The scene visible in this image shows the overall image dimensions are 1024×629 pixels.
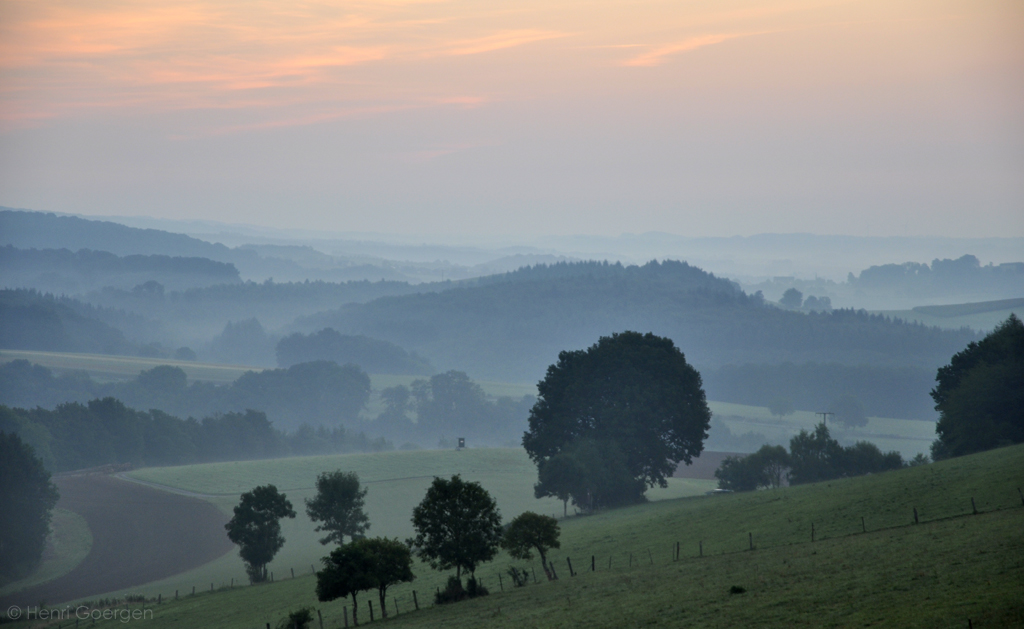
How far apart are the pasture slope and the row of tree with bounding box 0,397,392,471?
4492 inches

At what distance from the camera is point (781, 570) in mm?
32281

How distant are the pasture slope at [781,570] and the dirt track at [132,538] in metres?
21.1

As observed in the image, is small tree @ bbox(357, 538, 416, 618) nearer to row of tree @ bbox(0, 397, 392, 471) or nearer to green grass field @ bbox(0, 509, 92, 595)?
green grass field @ bbox(0, 509, 92, 595)

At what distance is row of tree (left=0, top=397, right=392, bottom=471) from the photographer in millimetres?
154250

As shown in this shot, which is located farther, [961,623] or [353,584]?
[353,584]

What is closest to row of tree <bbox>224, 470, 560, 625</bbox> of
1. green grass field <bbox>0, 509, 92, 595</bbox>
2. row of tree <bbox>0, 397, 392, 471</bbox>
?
green grass field <bbox>0, 509, 92, 595</bbox>

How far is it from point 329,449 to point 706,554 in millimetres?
154340

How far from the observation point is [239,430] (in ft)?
584

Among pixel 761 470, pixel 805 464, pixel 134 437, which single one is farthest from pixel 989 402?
pixel 134 437

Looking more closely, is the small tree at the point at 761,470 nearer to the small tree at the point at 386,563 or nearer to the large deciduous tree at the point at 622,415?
the large deciduous tree at the point at 622,415

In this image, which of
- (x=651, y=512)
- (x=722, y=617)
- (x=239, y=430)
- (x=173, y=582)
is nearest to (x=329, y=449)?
(x=239, y=430)

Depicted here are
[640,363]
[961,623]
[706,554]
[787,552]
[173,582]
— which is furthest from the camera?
[640,363]

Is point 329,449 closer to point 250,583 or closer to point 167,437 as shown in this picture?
point 167,437

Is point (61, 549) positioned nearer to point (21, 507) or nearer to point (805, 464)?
point (21, 507)
